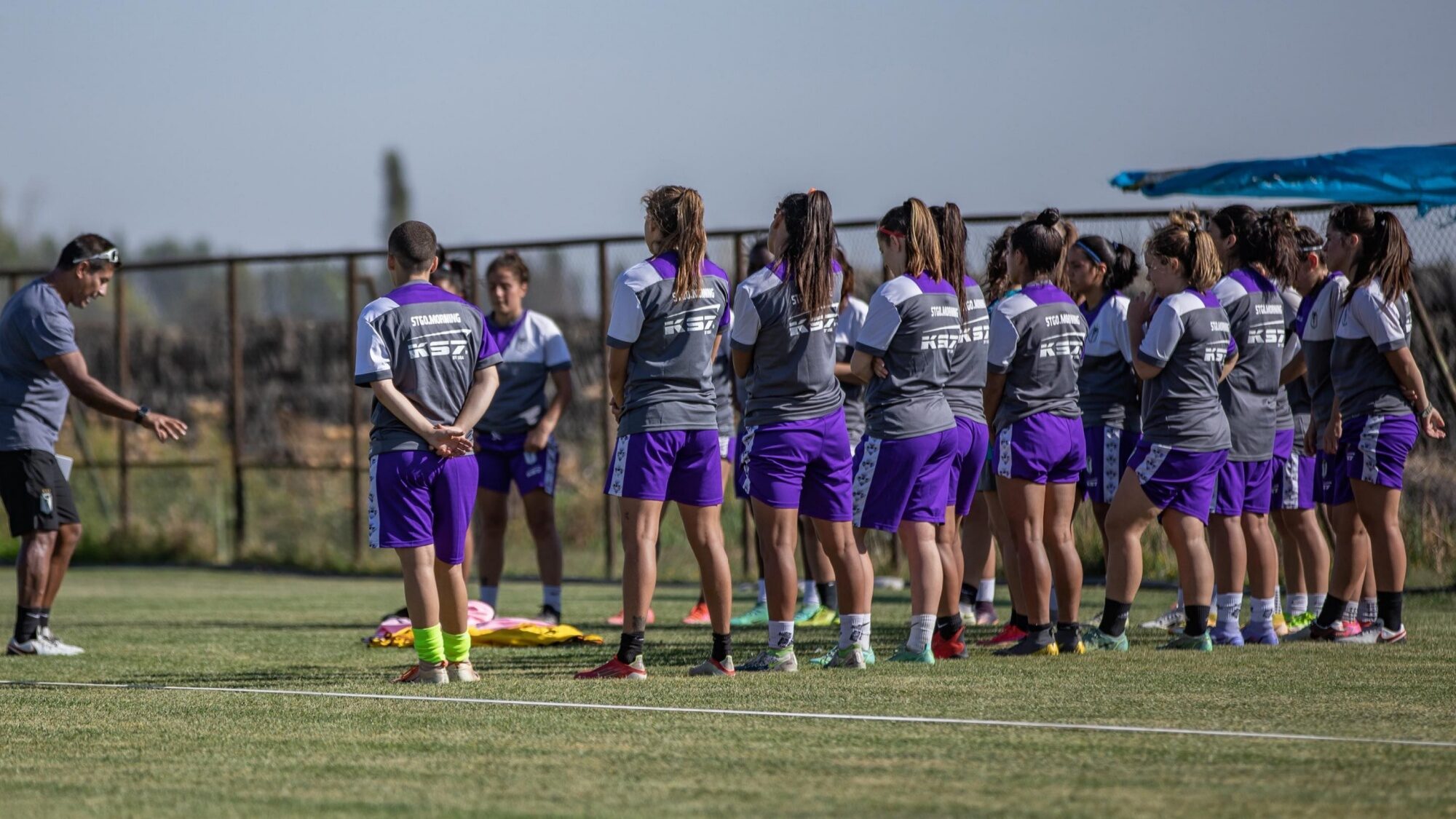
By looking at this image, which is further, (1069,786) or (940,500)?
(940,500)

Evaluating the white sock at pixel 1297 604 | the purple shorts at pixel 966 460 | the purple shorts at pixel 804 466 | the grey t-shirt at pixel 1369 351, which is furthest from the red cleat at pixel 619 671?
the white sock at pixel 1297 604

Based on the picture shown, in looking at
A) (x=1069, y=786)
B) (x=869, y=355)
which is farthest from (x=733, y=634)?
(x=1069, y=786)

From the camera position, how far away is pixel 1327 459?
317 inches

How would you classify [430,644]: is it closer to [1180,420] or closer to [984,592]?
[1180,420]

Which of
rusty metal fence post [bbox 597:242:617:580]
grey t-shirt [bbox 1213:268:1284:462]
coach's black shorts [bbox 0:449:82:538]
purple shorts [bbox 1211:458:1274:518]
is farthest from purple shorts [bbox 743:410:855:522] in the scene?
rusty metal fence post [bbox 597:242:617:580]

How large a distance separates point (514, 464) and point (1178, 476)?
3846 millimetres

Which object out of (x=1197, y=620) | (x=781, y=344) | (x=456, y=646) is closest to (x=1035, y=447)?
(x=1197, y=620)

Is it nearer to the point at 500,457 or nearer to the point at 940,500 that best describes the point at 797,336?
the point at 940,500

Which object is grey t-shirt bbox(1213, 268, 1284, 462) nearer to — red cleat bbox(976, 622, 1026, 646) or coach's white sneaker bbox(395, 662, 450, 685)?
red cleat bbox(976, 622, 1026, 646)

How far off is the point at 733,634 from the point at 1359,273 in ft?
12.3

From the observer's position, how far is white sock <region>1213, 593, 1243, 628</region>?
773 centimetres

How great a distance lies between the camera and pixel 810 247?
6.79 metres

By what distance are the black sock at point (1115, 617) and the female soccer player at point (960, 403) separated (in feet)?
2.41

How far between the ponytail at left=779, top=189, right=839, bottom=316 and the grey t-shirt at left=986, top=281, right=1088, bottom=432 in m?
1.14
